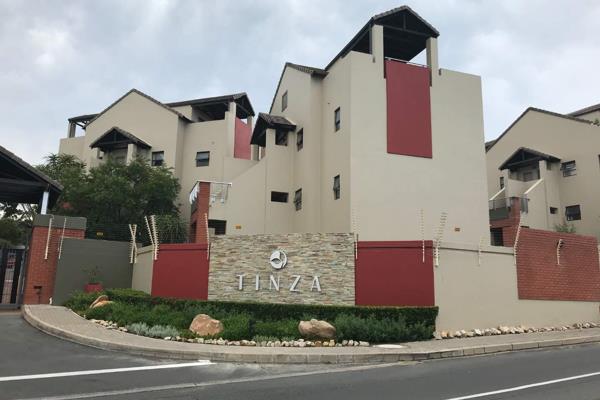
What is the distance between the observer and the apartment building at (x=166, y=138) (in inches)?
1353

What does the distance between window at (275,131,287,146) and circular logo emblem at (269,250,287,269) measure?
14.1 m

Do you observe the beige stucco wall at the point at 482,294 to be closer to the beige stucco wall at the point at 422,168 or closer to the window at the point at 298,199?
the beige stucco wall at the point at 422,168

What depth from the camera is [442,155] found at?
78.3ft

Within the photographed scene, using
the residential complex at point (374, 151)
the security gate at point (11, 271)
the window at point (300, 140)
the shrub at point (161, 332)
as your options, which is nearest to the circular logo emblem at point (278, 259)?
the shrub at point (161, 332)

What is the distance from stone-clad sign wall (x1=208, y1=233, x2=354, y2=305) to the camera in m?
14.8

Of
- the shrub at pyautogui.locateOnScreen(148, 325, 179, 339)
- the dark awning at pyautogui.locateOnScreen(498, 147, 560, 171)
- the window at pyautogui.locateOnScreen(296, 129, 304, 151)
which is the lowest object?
the shrub at pyautogui.locateOnScreen(148, 325, 179, 339)

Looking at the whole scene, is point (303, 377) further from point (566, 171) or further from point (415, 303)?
point (566, 171)

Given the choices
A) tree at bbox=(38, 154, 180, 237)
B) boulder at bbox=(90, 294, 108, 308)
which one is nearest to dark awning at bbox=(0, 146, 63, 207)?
boulder at bbox=(90, 294, 108, 308)

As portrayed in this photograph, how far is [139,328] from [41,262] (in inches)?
312

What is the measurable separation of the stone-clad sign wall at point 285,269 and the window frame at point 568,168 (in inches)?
1016

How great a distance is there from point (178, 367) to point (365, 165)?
14.5 meters

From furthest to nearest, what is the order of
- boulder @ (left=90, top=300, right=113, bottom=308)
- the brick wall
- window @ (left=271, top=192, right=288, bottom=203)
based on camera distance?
1. window @ (left=271, top=192, right=288, bottom=203)
2. the brick wall
3. boulder @ (left=90, top=300, right=113, bottom=308)

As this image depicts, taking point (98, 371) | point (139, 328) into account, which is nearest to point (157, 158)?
point (139, 328)

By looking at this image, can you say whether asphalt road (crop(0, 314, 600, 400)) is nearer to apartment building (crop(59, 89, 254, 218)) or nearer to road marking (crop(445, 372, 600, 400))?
road marking (crop(445, 372, 600, 400))
